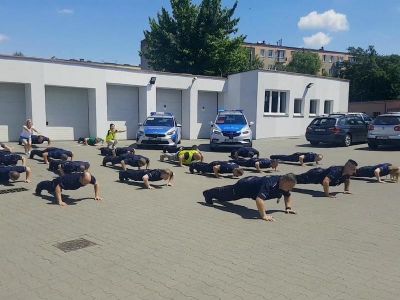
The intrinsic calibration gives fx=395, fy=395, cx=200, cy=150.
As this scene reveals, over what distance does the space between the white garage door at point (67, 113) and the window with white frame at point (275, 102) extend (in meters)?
11.2

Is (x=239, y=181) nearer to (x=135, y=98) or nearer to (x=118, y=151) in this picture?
(x=118, y=151)

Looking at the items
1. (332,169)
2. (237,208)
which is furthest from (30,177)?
(332,169)

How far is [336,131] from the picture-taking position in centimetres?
2025

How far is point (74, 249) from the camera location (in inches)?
217

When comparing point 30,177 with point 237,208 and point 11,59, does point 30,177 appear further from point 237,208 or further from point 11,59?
point 11,59

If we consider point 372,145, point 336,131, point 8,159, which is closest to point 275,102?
point 336,131

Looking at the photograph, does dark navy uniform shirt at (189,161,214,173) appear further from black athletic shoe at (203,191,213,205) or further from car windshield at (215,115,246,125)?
car windshield at (215,115,246,125)

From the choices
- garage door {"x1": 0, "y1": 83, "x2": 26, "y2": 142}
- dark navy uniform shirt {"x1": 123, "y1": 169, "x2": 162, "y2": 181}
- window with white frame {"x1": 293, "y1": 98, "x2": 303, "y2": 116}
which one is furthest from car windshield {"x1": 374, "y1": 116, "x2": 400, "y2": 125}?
garage door {"x1": 0, "y1": 83, "x2": 26, "y2": 142}

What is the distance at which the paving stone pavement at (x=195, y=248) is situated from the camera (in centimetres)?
434

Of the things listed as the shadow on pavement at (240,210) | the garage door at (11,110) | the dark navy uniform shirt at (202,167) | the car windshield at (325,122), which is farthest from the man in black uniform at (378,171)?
the garage door at (11,110)

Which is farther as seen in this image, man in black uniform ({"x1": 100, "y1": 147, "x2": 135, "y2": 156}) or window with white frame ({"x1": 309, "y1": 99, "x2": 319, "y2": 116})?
window with white frame ({"x1": 309, "y1": 99, "x2": 319, "y2": 116})

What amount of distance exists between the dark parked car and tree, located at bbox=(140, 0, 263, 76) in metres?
14.6

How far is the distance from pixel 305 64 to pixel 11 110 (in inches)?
2933

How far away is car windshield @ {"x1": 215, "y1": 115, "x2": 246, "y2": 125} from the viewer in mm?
19000
